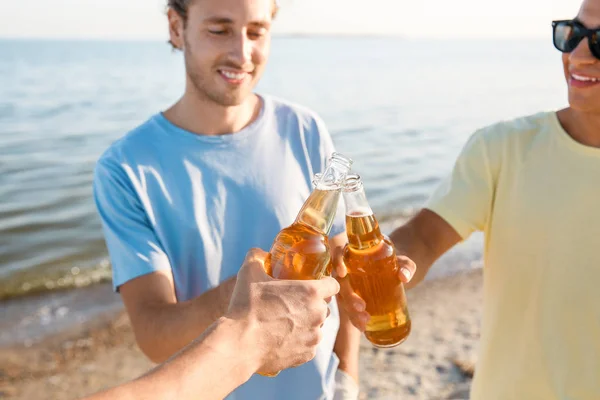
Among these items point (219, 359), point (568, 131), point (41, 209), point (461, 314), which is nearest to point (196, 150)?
point (219, 359)

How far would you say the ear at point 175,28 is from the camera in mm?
3035

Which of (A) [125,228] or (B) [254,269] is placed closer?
(B) [254,269]

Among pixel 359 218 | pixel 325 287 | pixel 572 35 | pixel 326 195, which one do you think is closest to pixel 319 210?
pixel 326 195

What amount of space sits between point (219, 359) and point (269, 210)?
1.20 metres

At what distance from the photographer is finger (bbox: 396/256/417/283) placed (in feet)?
6.95

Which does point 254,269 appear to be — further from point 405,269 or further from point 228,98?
point 228,98

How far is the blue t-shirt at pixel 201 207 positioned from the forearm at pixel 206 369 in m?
0.96

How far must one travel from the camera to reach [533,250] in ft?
8.14

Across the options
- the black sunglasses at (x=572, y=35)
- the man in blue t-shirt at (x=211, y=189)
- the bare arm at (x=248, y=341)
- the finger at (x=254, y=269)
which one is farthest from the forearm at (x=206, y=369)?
the black sunglasses at (x=572, y=35)

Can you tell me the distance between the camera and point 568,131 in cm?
257

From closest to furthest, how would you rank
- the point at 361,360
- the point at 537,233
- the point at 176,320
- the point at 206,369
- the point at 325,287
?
the point at 206,369, the point at 325,287, the point at 176,320, the point at 537,233, the point at 361,360

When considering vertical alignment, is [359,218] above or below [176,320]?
above

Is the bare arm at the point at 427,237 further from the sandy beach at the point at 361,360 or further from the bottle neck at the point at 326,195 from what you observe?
the sandy beach at the point at 361,360

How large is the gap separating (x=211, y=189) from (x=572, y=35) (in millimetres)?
1738
